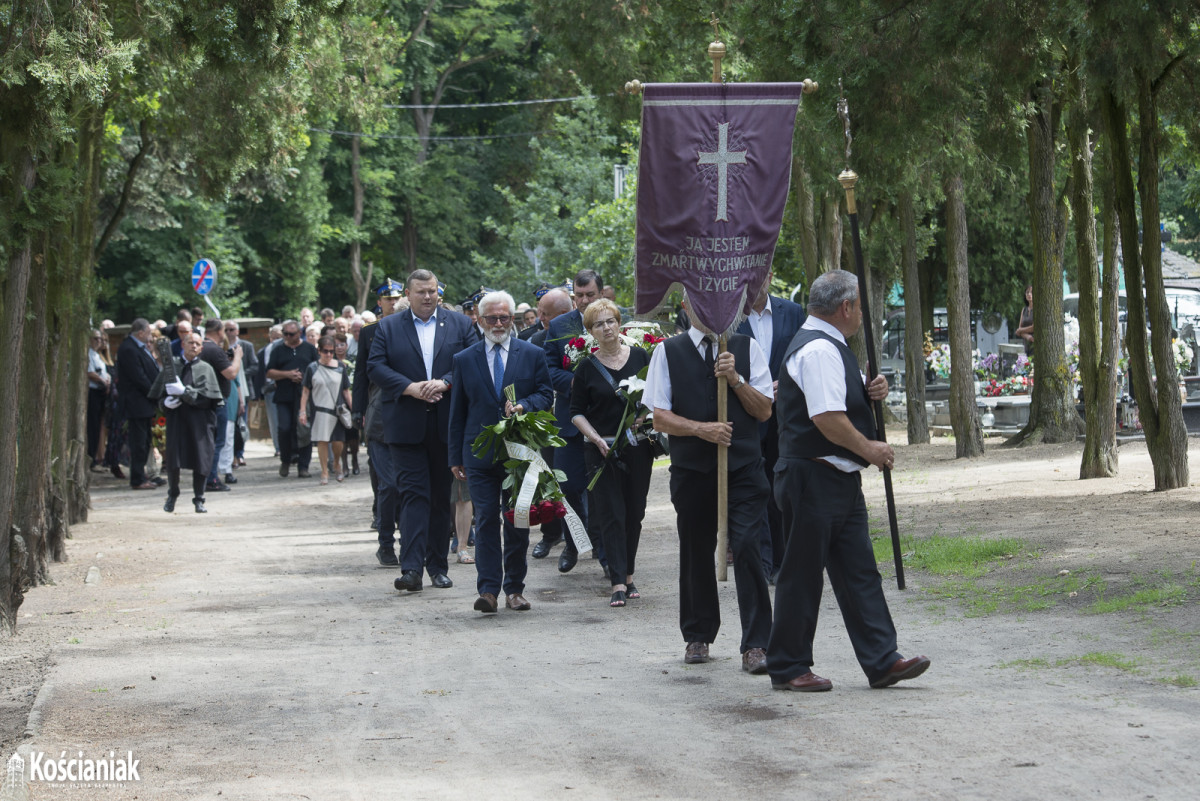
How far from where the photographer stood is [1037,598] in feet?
30.8

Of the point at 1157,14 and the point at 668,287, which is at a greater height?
the point at 1157,14

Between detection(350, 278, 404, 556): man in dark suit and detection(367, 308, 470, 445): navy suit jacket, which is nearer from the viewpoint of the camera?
detection(367, 308, 470, 445): navy suit jacket

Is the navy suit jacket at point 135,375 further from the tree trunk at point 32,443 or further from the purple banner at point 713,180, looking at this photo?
the purple banner at point 713,180

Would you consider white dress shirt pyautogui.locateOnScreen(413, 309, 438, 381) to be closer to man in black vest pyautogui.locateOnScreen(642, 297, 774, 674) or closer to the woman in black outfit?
the woman in black outfit

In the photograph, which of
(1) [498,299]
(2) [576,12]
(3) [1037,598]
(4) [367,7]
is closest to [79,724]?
(1) [498,299]

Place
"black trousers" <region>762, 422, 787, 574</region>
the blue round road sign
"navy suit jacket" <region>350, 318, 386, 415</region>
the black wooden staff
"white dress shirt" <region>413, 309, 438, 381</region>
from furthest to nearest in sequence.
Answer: the blue round road sign → "navy suit jacket" <region>350, 318, 386, 415</region> → "white dress shirt" <region>413, 309, 438, 381</region> → "black trousers" <region>762, 422, 787, 574</region> → the black wooden staff

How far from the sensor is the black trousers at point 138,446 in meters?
22.2

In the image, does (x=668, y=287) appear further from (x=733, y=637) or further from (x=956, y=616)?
(x=956, y=616)

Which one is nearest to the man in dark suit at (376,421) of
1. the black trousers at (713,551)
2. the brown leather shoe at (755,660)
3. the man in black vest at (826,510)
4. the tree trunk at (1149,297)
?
the black trousers at (713,551)

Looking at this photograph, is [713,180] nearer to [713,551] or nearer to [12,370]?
[713,551]

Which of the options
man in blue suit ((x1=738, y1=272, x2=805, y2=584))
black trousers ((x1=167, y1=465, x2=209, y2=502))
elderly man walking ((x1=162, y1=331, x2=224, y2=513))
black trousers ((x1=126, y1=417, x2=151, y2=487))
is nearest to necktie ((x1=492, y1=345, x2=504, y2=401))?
man in blue suit ((x1=738, y1=272, x2=805, y2=584))

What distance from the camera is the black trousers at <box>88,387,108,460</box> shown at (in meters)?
23.2

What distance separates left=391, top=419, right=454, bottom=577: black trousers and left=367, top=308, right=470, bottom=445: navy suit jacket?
84 millimetres

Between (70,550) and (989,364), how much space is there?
1851 centimetres
